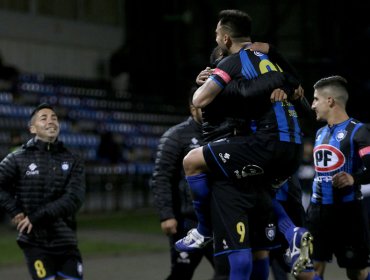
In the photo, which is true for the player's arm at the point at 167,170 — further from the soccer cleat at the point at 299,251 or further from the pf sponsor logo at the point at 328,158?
the soccer cleat at the point at 299,251

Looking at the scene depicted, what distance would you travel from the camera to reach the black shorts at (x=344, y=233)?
912 centimetres

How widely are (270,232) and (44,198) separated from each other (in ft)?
7.31

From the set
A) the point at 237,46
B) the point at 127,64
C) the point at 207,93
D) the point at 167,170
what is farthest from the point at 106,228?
the point at 127,64

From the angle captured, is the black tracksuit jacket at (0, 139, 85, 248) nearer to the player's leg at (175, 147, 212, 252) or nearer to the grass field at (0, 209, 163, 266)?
the player's leg at (175, 147, 212, 252)

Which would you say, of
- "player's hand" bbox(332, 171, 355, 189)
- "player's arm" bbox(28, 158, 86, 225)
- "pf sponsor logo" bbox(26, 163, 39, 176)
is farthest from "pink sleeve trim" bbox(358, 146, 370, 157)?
"pf sponsor logo" bbox(26, 163, 39, 176)

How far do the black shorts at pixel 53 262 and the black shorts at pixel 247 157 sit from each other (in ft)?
6.99

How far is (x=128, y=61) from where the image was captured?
35.1 metres

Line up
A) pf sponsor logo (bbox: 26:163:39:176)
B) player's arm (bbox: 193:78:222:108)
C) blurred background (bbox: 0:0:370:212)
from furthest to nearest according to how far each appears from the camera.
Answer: blurred background (bbox: 0:0:370:212) < pf sponsor logo (bbox: 26:163:39:176) < player's arm (bbox: 193:78:222:108)

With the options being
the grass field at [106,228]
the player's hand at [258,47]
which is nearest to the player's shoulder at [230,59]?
→ the player's hand at [258,47]

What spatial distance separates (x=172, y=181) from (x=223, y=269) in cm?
235

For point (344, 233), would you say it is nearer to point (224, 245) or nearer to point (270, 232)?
point (270, 232)

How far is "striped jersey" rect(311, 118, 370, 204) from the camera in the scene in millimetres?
8859

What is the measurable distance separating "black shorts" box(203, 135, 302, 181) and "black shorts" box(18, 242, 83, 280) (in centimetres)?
213

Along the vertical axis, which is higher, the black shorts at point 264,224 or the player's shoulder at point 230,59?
the player's shoulder at point 230,59
